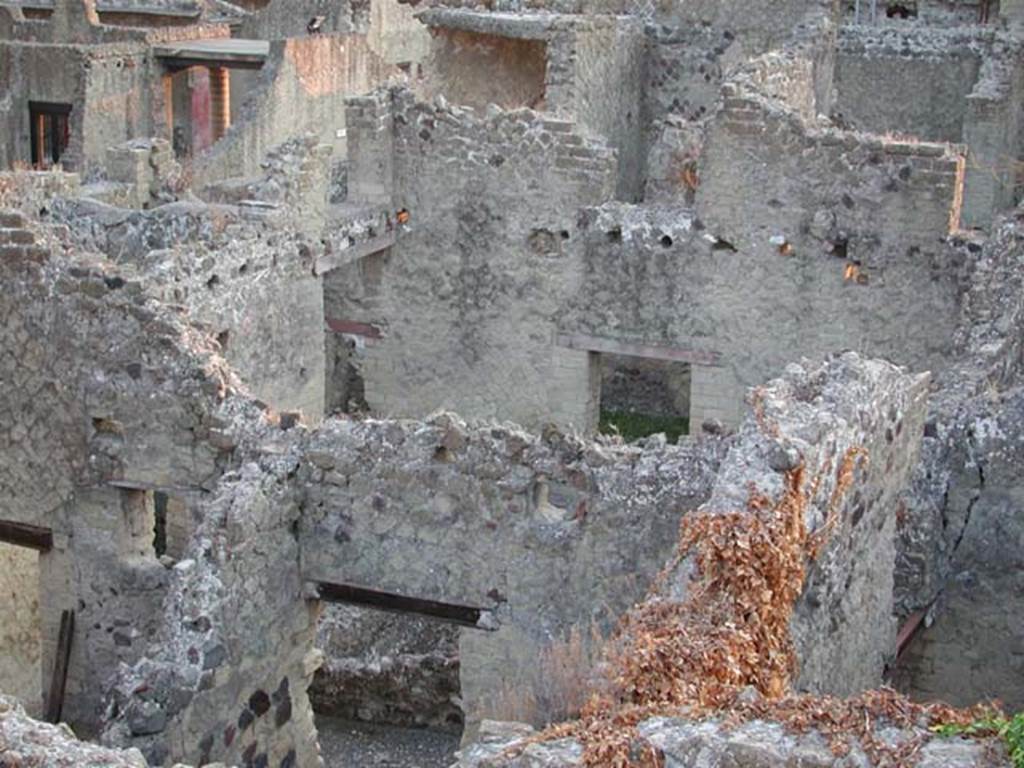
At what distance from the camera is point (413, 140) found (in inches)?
598

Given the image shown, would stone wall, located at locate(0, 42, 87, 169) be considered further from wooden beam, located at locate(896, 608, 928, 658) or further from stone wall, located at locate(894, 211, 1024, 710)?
wooden beam, located at locate(896, 608, 928, 658)

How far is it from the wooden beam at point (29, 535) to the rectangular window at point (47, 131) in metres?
14.8

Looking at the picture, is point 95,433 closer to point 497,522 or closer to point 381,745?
point 381,745

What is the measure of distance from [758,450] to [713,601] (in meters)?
0.94

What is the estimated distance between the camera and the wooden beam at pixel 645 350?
48.3 feet

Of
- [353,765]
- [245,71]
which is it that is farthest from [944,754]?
[245,71]

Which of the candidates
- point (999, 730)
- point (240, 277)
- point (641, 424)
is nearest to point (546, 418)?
point (641, 424)

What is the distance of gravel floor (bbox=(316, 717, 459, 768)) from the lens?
11.3 meters

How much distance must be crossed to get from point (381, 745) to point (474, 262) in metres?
4.90

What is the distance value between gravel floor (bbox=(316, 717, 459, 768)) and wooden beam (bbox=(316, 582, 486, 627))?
69.7 inches

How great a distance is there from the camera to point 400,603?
962cm

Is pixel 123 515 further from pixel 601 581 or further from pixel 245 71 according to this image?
pixel 245 71

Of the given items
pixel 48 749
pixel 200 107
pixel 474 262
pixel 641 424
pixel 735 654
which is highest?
pixel 200 107

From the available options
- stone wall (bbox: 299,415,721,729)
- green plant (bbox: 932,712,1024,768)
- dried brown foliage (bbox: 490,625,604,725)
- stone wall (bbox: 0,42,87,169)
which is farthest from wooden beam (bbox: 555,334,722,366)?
stone wall (bbox: 0,42,87,169)
